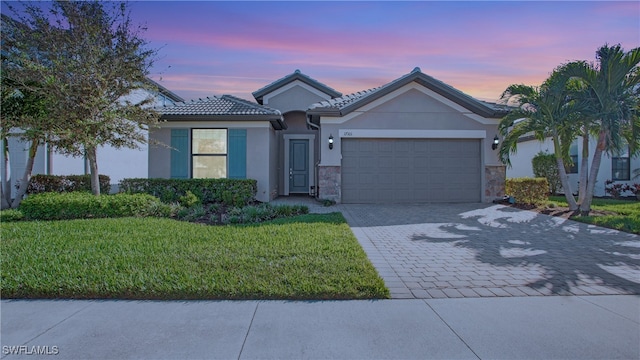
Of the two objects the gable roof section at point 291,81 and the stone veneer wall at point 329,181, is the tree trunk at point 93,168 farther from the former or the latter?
the gable roof section at point 291,81

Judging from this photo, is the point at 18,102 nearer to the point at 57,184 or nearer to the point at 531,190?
the point at 57,184

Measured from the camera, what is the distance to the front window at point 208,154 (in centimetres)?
1237

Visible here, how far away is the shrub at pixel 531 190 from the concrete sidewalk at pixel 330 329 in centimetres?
894

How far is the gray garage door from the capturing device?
12.2 meters

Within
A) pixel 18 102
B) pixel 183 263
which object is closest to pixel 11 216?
pixel 18 102

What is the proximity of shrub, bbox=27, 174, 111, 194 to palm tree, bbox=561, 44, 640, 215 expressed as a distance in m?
15.0

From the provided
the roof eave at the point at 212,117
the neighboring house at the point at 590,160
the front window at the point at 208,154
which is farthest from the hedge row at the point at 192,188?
the neighboring house at the point at 590,160

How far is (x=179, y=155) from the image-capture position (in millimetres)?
12266

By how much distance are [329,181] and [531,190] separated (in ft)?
23.2

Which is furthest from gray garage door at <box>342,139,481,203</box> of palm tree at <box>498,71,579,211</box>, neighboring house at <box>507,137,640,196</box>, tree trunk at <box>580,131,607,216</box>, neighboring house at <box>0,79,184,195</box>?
neighboring house at <box>0,79,184,195</box>

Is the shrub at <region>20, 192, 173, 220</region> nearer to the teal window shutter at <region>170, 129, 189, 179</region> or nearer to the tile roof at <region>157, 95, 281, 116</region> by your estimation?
the teal window shutter at <region>170, 129, 189, 179</region>

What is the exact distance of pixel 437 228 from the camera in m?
7.75

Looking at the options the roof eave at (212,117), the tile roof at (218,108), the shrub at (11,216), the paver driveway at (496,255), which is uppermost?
the tile roof at (218,108)

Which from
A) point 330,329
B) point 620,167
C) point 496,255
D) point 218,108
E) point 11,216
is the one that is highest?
point 218,108
